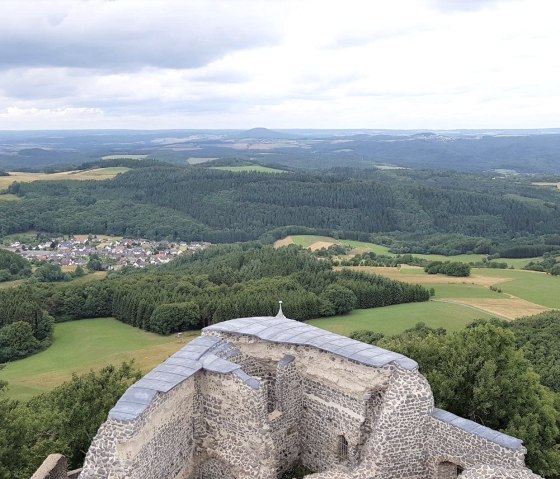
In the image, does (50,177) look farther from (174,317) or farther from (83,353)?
(83,353)

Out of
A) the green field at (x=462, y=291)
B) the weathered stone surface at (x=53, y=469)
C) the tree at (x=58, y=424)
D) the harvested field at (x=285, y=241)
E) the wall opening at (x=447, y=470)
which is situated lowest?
the harvested field at (x=285, y=241)

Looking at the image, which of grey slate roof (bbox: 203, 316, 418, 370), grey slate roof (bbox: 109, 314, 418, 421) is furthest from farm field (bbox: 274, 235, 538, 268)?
grey slate roof (bbox: 109, 314, 418, 421)

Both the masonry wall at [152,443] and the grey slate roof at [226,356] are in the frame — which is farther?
the grey slate roof at [226,356]

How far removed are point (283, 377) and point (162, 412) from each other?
464 cm

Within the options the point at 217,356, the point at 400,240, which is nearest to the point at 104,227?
the point at 400,240

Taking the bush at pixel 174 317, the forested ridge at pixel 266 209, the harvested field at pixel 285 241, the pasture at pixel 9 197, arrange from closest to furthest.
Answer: the bush at pixel 174 317 → the harvested field at pixel 285 241 → the forested ridge at pixel 266 209 → the pasture at pixel 9 197

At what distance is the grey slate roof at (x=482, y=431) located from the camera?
16000 millimetres

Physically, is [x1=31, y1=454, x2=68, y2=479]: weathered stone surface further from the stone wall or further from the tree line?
the tree line

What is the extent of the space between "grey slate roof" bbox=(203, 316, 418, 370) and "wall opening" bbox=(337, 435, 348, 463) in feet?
9.69

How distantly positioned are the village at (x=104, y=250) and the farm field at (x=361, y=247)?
21.7 m

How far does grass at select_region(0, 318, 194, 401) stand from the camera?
46.4m

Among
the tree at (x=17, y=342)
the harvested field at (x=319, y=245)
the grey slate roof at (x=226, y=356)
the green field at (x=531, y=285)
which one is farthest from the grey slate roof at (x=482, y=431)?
the harvested field at (x=319, y=245)

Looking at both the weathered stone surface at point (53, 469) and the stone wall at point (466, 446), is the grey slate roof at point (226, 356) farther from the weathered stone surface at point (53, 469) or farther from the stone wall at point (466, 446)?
the weathered stone surface at point (53, 469)

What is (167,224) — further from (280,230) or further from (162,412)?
(162,412)
